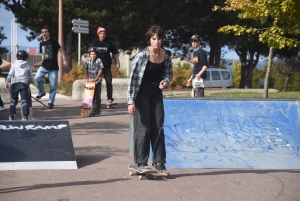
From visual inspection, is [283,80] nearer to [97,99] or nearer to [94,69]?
[97,99]

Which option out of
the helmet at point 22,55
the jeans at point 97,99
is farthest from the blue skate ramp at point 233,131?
the jeans at point 97,99

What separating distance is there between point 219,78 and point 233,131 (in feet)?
107

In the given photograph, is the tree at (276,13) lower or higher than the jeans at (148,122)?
higher

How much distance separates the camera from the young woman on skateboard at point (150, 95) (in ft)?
21.7

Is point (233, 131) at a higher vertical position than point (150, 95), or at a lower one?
lower

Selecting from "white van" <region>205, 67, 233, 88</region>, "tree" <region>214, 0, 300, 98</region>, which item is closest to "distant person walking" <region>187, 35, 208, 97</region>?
"tree" <region>214, 0, 300, 98</region>

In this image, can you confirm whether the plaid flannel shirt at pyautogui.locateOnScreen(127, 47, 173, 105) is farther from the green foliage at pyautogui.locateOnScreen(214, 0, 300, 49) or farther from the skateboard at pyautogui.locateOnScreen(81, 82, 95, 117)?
the green foliage at pyautogui.locateOnScreen(214, 0, 300, 49)

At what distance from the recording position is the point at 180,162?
7457mm

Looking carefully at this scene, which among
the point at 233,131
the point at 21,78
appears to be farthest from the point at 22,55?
the point at 233,131

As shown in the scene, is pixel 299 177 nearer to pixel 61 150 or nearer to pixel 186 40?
pixel 61 150

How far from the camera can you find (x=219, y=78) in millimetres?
40188

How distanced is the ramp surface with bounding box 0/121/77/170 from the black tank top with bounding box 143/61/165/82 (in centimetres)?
148

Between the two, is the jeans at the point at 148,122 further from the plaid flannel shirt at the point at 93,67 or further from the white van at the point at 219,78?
the white van at the point at 219,78

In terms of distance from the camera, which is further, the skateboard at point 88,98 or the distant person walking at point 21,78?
the skateboard at point 88,98
